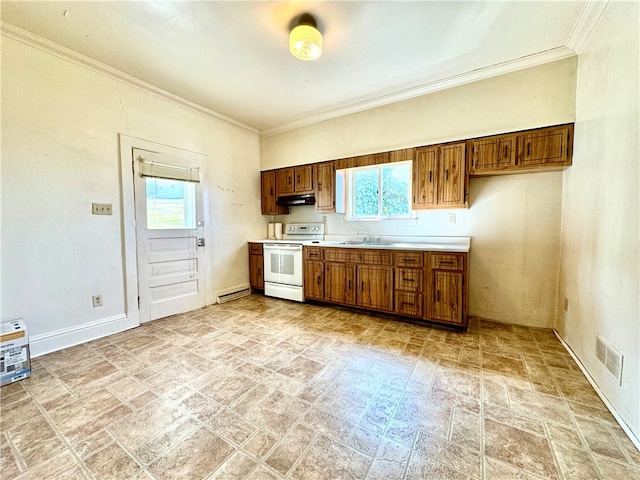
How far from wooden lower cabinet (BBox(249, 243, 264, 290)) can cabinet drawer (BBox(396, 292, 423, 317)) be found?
2.28 meters

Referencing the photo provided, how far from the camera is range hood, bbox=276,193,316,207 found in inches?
164

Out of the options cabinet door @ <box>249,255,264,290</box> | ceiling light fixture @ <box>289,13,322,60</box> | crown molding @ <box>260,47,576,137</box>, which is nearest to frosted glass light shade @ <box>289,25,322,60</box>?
ceiling light fixture @ <box>289,13,322,60</box>

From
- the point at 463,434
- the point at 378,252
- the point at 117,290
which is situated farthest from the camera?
the point at 378,252

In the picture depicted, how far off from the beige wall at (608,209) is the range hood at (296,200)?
309 centimetres

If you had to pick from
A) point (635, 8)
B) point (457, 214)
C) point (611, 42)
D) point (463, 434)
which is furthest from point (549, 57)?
point (463, 434)

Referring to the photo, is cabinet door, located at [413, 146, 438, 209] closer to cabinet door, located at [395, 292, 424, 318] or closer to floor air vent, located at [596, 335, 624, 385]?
cabinet door, located at [395, 292, 424, 318]

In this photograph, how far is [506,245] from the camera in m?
2.97

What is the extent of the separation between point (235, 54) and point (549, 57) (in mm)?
3052

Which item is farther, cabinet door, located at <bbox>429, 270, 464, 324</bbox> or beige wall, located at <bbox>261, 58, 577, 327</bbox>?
cabinet door, located at <bbox>429, 270, 464, 324</bbox>

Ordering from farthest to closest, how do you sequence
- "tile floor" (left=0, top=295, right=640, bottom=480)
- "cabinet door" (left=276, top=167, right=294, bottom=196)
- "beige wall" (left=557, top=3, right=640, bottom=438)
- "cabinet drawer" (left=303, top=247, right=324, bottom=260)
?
1. "cabinet door" (left=276, top=167, right=294, bottom=196)
2. "cabinet drawer" (left=303, top=247, right=324, bottom=260)
3. "beige wall" (left=557, top=3, right=640, bottom=438)
4. "tile floor" (left=0, top=295, right=640, bottom=480)

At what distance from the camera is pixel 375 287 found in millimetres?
3201

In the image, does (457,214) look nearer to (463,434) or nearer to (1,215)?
(463,434)

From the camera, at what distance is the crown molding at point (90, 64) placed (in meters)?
2.17

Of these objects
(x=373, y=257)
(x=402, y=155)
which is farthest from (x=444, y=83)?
(x=373, y=257)
